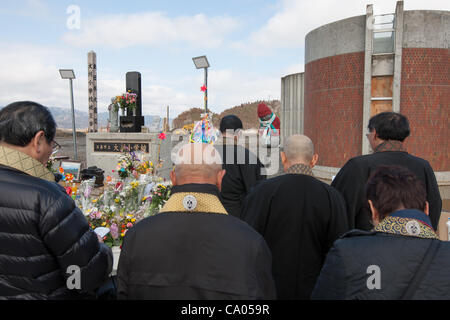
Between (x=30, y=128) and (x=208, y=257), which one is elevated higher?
(x=30, y=128)

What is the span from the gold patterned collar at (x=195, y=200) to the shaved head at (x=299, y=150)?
3.14 ft

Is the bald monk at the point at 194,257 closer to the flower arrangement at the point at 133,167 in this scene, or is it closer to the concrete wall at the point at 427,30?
Result: the flower arrangement at the point at 133,167

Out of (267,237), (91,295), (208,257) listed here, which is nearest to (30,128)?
(91,295)

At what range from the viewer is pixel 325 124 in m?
13.4

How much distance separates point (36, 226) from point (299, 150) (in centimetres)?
169

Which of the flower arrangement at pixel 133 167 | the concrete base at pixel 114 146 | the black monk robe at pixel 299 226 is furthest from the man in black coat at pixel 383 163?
the concrete base at pixel 114 146

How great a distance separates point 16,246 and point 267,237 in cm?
153

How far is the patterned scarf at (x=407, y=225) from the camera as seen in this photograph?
4.50 feet

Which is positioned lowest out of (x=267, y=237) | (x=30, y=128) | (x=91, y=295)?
(x=91, y=295)

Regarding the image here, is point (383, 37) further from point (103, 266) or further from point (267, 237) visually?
point (103, 266)

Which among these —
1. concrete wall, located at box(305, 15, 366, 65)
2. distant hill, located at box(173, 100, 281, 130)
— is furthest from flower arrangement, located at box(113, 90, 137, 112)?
distant hill, located at box(173, 100, 281, 130)

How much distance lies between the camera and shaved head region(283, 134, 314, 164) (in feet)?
7.70

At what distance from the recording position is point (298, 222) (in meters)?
2.27

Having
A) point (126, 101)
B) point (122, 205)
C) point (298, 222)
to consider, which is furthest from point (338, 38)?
point (298, 222)
